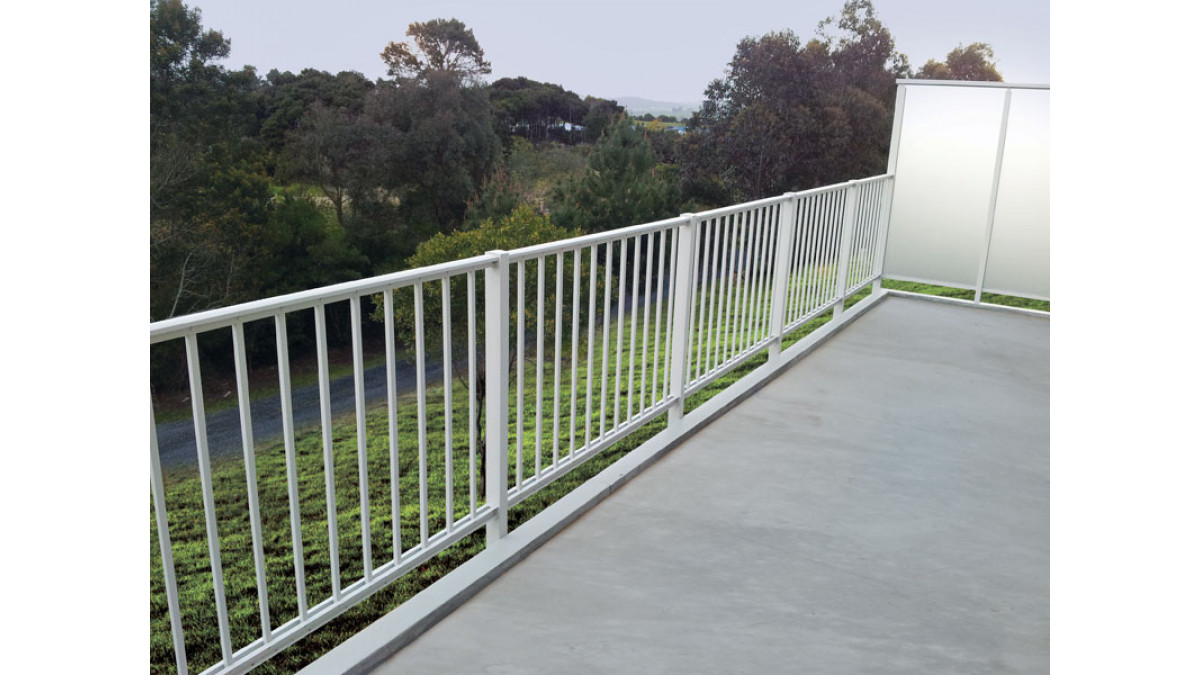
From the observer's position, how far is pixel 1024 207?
23.8 feet

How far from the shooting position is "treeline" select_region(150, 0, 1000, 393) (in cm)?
2595

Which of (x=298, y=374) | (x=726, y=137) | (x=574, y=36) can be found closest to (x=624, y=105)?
(x=574, y=36)

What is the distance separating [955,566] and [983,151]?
212 inches

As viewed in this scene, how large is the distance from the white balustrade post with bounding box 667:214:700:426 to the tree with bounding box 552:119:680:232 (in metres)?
24.6

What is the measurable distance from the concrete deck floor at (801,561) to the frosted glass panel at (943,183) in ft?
11.0

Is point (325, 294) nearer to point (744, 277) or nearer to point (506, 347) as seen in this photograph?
point (506, 347)

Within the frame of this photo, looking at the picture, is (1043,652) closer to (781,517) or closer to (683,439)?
(781,517)

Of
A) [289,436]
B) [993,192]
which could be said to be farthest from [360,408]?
[993,192]

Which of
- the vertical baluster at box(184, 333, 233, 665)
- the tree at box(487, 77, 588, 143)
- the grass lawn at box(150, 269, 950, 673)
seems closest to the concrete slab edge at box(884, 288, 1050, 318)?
the grass lawn at box(150, 269, 950, 673)

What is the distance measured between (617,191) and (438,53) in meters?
13.3

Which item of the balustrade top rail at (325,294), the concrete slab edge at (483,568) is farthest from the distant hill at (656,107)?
the balustrade top rail at (325,294)

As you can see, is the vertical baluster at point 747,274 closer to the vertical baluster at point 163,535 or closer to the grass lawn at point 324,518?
the vertical baluster at point 163,535
